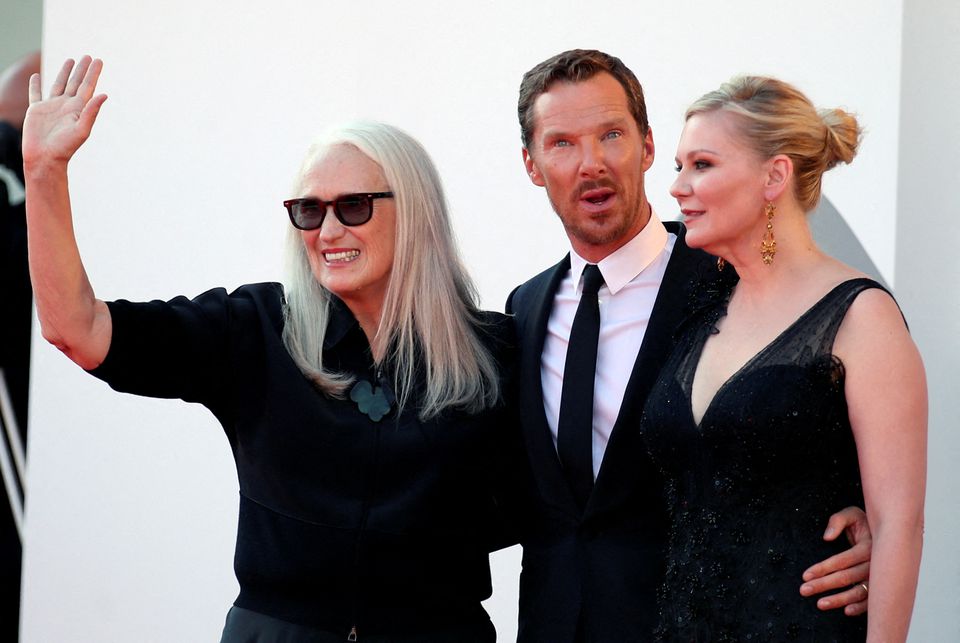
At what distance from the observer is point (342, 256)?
2525 mm

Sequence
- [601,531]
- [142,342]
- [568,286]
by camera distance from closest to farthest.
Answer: [142,342], [601,531], [568,286]

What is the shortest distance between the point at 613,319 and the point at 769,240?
1.49ft

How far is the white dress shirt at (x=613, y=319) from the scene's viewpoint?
250 centimetres

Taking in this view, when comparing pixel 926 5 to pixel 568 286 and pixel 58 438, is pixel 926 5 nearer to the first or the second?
pixel 568 286

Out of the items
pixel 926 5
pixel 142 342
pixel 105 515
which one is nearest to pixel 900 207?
pixel 926 5

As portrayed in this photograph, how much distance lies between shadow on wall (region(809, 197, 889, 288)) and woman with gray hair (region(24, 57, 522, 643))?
1.19m

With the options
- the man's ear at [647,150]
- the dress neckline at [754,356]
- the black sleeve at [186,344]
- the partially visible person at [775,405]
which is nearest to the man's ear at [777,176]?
the partially visible person at [775,405]

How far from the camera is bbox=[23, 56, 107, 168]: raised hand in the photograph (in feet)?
6.84

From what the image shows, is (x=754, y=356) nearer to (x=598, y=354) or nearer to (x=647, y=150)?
(x=598, y=354)

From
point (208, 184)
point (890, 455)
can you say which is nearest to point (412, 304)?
point (890, 455)

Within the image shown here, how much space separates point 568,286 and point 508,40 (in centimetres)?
136

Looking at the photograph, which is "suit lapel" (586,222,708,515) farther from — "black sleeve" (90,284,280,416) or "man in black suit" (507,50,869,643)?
"black sleeve" (90,284,280,416)

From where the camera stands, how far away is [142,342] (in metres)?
2.24

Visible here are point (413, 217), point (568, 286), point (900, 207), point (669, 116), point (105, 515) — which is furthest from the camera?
point (105, 515)
